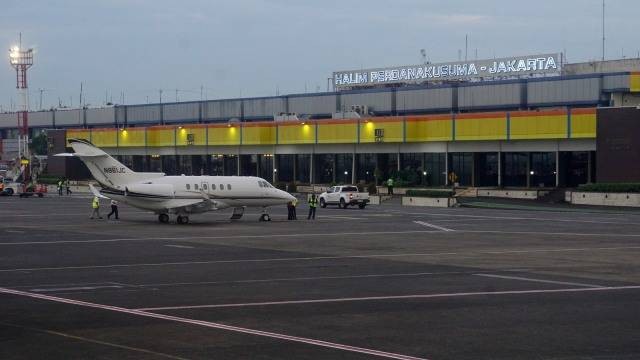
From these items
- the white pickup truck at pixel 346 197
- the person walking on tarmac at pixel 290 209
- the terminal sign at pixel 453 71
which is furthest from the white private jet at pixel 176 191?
the terminal sign at pixel 453 71

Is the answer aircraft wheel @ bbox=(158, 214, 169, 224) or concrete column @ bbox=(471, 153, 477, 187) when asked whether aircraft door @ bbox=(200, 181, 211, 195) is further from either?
concrete column @ bbox=(471, 153, 477, 187)

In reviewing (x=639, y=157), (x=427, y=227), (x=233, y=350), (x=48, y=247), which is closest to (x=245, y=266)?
(x=48, y=247)

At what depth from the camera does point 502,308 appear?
2228 cm

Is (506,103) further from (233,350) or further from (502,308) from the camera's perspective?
(233,350)

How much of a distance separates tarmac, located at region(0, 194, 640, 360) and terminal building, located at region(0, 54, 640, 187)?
3806cm

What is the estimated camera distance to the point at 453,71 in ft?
356

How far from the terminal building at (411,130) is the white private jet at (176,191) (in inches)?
1298

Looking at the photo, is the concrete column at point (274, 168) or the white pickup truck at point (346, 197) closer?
the white pickup truck at point (346, 197)

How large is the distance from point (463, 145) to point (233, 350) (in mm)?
75282

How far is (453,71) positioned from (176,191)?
61549mm

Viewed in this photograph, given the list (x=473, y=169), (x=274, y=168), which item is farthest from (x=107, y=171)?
(x=274, y=168)

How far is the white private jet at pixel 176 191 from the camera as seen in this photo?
5225 centimetres

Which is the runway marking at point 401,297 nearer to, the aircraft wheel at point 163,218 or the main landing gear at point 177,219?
the main landing gear at point 177,219

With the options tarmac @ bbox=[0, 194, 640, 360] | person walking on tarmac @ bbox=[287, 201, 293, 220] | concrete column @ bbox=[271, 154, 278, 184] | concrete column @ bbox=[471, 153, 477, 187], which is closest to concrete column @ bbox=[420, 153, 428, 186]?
concrete column @ bbox=[471, 153, 477, 187]
